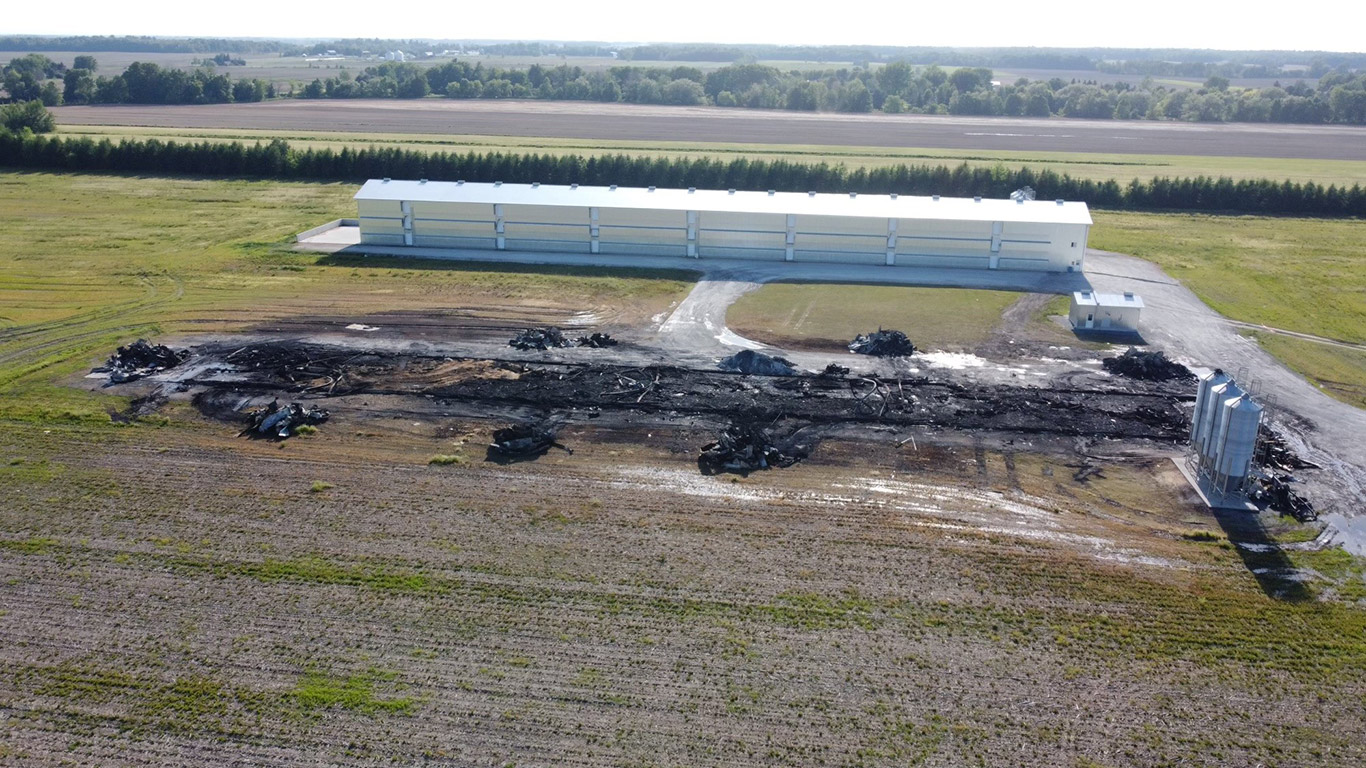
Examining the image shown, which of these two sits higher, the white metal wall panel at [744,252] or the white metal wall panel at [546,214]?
the white metal wall panel at [546,214]

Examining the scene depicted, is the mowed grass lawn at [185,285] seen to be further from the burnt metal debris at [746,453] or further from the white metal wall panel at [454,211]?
the burnt metal debris at [746,453]

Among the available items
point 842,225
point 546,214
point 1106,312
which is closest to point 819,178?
point 842,225

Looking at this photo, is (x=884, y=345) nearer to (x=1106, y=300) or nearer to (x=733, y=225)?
(x=1106, y=300)

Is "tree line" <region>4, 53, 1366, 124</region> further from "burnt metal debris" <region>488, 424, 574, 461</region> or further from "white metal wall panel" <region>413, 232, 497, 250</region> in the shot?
"burnt metal debris" <region>488, 424, 574, 461</region>

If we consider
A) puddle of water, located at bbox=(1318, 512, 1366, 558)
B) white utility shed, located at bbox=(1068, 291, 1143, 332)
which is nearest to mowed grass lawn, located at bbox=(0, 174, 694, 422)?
white utility shed, located at bbox=(1068, 291, 1143, 332)

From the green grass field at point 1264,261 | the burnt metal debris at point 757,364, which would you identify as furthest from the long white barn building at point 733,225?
the burnt metal debris at point 757,364

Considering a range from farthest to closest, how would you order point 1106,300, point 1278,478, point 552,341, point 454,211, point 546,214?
point 454,211 → point 546,214 → point 1106,300 → point 552,341 → point 1278,478

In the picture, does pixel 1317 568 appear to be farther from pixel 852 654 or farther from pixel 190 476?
pixel 190 476
